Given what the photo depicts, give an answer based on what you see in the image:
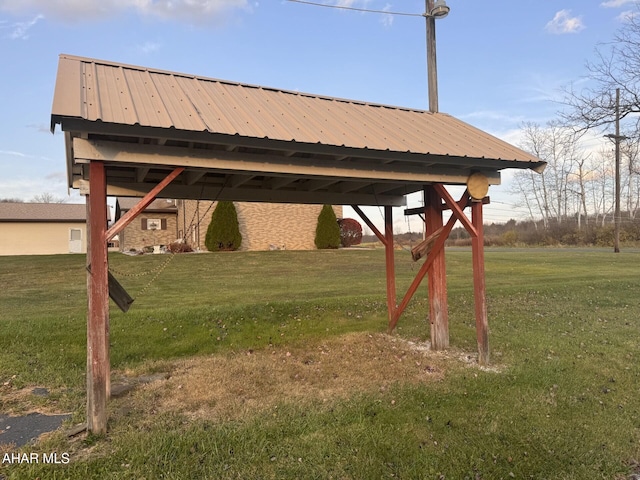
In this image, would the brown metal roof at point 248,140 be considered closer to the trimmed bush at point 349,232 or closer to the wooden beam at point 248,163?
the wooden beam at point 248,163

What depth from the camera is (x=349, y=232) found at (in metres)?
28.2

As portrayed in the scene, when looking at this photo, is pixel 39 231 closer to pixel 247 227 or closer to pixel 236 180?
pixel 247 227

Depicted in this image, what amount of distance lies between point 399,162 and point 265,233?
20.4 metres

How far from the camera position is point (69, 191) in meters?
5.37

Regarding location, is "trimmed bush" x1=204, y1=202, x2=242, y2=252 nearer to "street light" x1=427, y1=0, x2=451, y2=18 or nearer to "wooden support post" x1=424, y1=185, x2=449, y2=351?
"street light" x1=427, y1=0, x2=451, y2=18

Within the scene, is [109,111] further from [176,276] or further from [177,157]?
[176,276]

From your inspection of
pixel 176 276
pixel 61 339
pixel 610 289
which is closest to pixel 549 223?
pixel 610 289

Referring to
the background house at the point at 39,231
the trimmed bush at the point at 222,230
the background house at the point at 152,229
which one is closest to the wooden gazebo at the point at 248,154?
the trimmed bush at the point at 222,230

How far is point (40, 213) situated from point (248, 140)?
105ft

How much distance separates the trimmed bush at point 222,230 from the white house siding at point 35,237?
11473 mm

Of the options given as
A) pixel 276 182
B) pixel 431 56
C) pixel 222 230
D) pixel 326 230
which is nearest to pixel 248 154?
pixel 276 182

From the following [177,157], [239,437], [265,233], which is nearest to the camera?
[239,437]

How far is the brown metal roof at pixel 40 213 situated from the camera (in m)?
28.9

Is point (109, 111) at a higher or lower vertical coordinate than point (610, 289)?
higher
